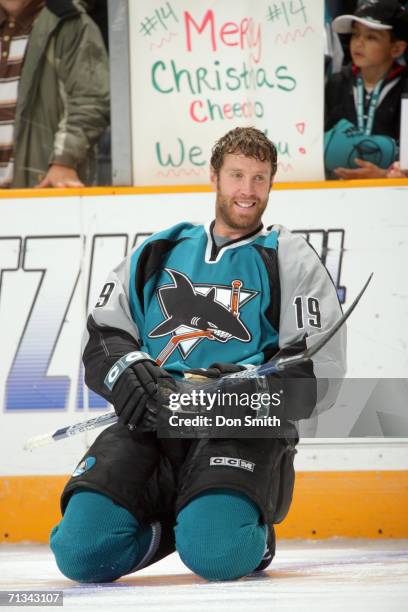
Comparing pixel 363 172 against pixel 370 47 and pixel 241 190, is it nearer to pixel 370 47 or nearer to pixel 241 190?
pixel 370 47

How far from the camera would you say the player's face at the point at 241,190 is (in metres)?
2.82

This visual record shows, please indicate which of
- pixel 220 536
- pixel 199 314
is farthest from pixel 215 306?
pixel 220 536

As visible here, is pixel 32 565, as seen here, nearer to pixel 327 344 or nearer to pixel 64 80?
pixel 327 344

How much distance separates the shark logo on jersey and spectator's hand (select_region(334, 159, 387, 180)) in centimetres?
139

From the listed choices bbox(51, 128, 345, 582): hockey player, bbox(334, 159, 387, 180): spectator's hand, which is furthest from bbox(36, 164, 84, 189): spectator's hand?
bbox(51, 128, 345, 582): hockey player

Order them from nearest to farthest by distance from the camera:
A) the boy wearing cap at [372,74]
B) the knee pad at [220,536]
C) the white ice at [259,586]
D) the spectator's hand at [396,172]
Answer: the white ice at [259,586]
the knee pad at [220,536]
the spectator's hand at [396,172]
the boy wearing cap at [372,74]

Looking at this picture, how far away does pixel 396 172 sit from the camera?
3.98 meters

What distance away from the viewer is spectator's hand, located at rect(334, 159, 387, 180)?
13.2 feet

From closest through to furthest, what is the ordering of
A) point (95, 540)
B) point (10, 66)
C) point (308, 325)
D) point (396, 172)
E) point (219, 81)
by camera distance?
point (95, 540)
point (308, 325)
point (396, 172)
point (219, 81)
point (10, 66)

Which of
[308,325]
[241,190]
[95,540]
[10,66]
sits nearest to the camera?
[95,540]

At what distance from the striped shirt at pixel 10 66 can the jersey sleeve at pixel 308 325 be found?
1855 mm

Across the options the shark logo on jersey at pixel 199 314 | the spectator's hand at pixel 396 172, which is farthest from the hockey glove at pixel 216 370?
the spectator's hand at pixel 396 172

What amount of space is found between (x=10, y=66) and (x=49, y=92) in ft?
0.59

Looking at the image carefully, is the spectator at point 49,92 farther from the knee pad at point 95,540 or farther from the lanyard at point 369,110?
the knee pad at point 95,540
